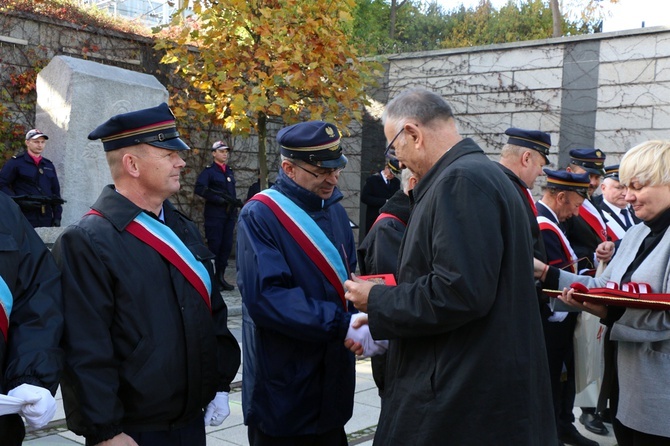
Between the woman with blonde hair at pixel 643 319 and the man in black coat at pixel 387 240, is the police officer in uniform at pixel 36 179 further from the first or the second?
the woman with blonde hair at pixel 643 319

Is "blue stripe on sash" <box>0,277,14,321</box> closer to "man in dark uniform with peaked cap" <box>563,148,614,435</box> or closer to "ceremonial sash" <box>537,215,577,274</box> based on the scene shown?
"ceremonial sash" <box>537,215,577,274</box>

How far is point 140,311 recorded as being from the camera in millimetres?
2559

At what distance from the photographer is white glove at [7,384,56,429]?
2203 millimetres

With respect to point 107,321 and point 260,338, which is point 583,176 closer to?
point 260,338

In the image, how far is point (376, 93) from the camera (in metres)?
15.0

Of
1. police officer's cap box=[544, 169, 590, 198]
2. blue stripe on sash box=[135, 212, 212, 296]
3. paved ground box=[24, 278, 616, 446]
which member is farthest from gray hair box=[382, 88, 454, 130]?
paved ground box=[24, 278, 616, 446]

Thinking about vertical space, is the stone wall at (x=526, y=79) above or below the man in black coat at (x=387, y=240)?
above

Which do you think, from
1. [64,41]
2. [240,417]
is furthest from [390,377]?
[64,41]

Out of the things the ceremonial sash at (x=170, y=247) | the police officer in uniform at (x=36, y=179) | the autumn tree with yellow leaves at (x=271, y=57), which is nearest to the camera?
the ceremonial sash at (x=170, y=247)

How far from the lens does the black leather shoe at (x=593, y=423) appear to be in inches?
211

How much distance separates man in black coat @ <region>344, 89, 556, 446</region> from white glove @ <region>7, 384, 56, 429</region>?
108 centimetres

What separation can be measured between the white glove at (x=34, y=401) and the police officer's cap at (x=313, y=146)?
1.52 metres

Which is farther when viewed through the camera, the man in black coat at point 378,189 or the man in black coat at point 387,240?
the man in black coat at point 378,189

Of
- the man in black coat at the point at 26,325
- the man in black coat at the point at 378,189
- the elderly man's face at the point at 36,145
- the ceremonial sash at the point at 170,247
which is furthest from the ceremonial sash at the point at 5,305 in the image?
the man in black coat at the point at 378,189
